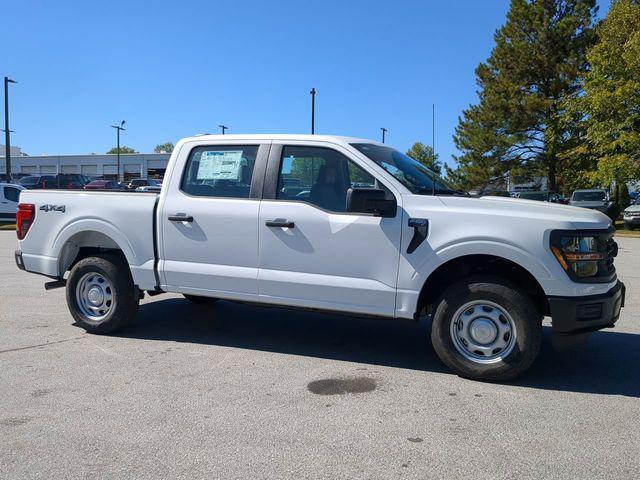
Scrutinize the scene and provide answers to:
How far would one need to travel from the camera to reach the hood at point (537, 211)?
4438 millimetres

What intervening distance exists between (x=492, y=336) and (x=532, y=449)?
1.29 m

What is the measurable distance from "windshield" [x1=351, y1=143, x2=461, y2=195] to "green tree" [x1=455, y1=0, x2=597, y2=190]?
28.7 metres

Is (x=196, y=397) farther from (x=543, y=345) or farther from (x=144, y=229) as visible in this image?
(x=543, y=345)

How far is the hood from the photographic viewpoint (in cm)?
444

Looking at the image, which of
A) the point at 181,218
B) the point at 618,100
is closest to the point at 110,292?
the point at 181,218

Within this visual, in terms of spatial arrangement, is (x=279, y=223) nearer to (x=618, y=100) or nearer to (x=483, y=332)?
(x=483, y=332)

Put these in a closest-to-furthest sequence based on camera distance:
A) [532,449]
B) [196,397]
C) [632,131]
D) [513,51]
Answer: [532,449] → [196,397] → [632,131] → [513,51]

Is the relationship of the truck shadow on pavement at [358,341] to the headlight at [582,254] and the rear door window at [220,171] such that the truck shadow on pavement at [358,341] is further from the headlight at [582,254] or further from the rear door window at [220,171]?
the rear door window at [220,171]

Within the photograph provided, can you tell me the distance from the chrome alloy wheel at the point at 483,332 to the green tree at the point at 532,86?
1167 inches

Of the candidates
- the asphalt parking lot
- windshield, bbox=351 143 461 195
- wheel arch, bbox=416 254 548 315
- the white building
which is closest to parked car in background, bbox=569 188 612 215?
the asphalt parking lot

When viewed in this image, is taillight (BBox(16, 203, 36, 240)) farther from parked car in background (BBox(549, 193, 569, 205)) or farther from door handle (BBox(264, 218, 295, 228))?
parked car in background (BBox(549, 193, 569, 205))

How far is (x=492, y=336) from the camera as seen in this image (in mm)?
4699

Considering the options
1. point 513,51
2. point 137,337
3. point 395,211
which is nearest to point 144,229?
point 137,337

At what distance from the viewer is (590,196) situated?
28.6m
